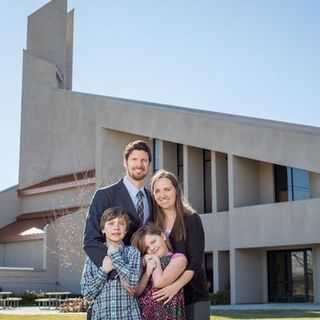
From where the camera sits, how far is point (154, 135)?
2948cm

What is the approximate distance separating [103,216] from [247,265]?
883 inches

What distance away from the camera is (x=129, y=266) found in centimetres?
418

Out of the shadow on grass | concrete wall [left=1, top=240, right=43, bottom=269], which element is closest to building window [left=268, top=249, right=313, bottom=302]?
the shadow on grass

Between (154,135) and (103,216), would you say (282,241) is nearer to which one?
(154,135)

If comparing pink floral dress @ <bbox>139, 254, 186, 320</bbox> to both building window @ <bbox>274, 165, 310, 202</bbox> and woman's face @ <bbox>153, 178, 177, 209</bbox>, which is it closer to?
woman's face @ <bbox>153, 178, 177, 209</bbox>

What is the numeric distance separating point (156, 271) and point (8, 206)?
39.0 meters

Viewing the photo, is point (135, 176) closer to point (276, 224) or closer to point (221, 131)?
point (276, 224)

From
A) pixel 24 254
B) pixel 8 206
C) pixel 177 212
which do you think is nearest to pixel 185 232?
pixel 177 212

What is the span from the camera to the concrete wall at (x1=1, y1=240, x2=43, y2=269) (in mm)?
36250

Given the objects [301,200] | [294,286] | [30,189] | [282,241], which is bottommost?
[294,286]

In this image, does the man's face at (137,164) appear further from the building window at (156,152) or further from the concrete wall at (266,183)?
the building window at (156,152)

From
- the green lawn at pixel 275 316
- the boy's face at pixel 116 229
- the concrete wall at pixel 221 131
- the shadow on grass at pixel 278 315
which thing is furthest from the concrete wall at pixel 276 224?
the boy's face at pixel 116 229

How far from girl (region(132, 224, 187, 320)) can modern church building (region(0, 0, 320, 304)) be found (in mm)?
18718

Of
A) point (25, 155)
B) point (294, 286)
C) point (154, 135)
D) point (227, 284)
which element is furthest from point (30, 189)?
point (294, 286)
